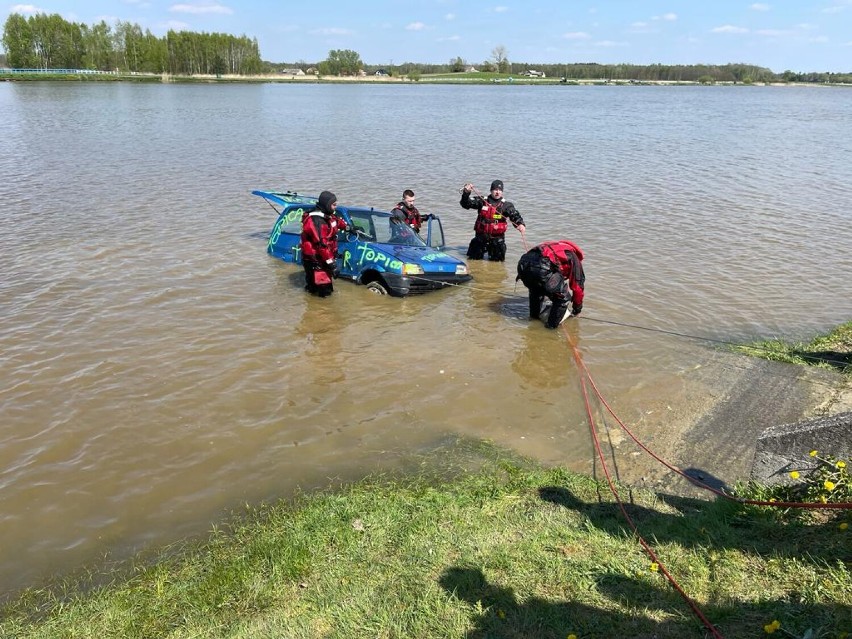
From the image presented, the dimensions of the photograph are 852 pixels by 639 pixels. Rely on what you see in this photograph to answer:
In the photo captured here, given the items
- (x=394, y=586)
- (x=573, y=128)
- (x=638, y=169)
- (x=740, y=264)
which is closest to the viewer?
(x=394, y=586)

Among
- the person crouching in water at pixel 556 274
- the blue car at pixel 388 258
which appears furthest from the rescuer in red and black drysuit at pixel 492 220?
the person crouching in water at pixel 556 274

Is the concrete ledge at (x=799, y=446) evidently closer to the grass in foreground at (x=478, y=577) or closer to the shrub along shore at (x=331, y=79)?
the grass in foreground at (x=478, y=577)

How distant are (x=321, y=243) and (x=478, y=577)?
756 centimetres

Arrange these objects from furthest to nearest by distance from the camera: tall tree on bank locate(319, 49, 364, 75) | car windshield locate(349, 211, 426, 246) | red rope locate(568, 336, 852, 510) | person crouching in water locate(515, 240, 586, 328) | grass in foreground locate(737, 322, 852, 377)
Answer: tall tree on bank locate(319, 49, 364, 75) < car windshield locate(349, 211, 426, 246) < person crouching in water locate(515, 240, 586, 328) < grass in foreground locate(737, 322, 852, 377) < red rope locate(568, 336, 852, 510)

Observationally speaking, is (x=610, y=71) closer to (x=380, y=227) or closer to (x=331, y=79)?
(x=331, y=79)

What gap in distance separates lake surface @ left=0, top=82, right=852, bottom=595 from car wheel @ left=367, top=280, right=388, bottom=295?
27cm

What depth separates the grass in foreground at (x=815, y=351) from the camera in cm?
866

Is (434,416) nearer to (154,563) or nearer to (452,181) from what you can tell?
(154,563)

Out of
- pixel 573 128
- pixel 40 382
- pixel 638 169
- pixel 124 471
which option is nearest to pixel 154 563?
pixel 124 471

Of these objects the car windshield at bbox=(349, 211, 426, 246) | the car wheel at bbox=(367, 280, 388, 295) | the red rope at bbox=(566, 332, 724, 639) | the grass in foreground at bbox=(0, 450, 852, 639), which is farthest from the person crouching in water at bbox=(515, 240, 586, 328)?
the grass in foreground at bbox=(0, 450, 852, 639)

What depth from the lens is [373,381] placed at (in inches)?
329

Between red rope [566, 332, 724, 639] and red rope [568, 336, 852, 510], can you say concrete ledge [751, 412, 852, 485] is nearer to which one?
red rope [568, 336, 852, 510]

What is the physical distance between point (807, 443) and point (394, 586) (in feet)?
11.3

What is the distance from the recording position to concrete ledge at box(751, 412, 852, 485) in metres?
4.78
